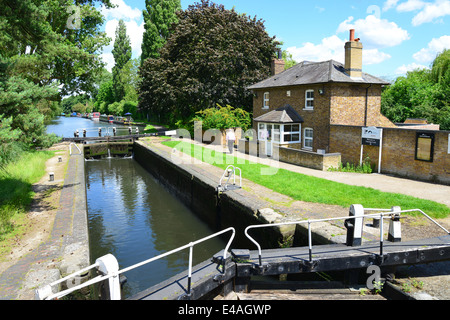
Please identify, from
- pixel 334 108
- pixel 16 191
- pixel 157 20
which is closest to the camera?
pixel 16 191

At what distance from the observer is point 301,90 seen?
20.7 metres

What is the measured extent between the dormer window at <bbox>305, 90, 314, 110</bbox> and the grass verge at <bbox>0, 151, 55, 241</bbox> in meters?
15.2

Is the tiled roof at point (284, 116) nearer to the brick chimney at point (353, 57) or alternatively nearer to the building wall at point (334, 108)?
the building wall at point (334, 108)

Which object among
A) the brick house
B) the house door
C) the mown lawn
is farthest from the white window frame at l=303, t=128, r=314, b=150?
the mown lawn

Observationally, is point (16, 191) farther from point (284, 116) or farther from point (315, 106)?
point (315, 106)

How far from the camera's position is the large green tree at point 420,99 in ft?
91.1

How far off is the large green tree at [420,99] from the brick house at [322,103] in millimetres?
10124

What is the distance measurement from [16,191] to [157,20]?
44.3 metres

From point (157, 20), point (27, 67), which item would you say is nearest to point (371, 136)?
point (27, 67)

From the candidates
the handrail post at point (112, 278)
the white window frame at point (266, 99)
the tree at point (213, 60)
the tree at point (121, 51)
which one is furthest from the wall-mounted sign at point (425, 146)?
the tree at point (121, 51)

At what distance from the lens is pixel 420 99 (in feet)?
96.9
